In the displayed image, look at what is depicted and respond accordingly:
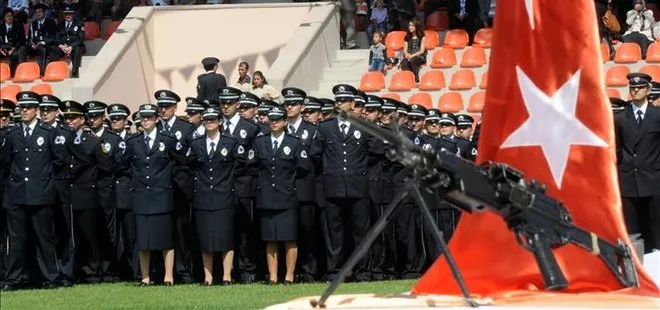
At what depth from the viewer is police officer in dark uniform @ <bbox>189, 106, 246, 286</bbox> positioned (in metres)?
15.2

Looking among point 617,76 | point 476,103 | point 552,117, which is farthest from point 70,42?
point 552,117

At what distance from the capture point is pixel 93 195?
1578cm

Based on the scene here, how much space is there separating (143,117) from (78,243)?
1.38 meters

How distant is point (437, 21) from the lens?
81.4 ft

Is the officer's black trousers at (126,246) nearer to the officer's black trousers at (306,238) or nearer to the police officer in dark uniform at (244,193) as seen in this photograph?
the police officer in dark uniform at (244,193)

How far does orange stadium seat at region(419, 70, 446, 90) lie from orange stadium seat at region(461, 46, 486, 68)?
1.48 ft

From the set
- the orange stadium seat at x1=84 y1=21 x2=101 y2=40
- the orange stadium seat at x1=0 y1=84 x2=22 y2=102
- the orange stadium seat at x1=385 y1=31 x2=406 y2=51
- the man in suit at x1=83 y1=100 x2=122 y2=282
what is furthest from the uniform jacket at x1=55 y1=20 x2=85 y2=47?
the man in suit at x1=83 y1=100 x2=122 y2=282

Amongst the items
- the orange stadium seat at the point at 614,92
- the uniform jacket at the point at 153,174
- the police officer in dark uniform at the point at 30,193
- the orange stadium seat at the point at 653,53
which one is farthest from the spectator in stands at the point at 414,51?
the police officer in dark uniform at the point at 30,193

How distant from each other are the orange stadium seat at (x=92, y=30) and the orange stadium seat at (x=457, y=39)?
19.0ft

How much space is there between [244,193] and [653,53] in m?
8.01

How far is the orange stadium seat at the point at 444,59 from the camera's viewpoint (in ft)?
75.8

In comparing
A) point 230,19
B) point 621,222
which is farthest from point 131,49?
point 621,222

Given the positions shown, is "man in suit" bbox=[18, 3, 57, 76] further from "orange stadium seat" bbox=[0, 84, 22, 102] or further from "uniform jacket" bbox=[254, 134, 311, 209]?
"uniform jacket" bbox=[254, 134, 311, 209]

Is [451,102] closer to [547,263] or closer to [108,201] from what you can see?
[108,201]
